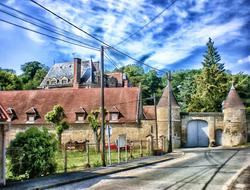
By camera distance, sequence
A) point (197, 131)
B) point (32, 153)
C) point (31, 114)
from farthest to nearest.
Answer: point (197, 131), point (31, 114), point (32, 153)

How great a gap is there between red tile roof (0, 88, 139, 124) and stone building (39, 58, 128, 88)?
83.2 feet

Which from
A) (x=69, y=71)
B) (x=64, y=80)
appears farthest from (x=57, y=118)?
(x=69, y=71)

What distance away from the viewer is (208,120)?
5603cm

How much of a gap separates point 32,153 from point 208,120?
4165cm

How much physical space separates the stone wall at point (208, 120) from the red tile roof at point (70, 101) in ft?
26.2

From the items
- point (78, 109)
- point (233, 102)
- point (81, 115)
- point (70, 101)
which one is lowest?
point (81, 115)

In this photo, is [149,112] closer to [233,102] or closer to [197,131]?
[197,131]

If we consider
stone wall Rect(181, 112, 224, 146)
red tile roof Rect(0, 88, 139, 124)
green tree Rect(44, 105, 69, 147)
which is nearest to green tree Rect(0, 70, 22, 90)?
red tile roof Rect(0, 88, 139, 124)

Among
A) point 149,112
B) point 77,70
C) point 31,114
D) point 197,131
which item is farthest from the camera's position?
point 77,70

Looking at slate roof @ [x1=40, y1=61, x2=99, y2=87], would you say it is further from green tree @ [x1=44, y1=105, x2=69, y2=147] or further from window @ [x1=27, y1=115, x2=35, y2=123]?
green tree @ [x1=44, y1=105, x2=69, y2=147]

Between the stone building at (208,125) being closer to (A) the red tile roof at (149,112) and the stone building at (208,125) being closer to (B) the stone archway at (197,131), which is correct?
(B) the stone archway at (197,131)

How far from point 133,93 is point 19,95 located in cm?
1524

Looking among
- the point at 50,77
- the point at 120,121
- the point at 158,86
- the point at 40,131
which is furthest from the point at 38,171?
the point at 158,86

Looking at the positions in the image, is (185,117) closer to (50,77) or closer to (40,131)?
(40,131)
